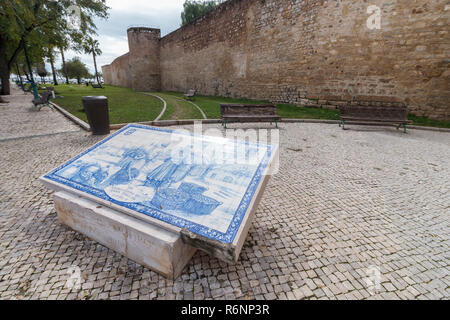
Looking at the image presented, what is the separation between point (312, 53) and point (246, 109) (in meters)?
5.33

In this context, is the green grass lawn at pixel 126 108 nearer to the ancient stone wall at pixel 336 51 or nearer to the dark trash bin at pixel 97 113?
the dark trash bin at pixel 97 113

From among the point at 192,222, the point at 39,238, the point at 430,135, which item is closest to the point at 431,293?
the point at 192,222

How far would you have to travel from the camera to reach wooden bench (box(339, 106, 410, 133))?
6578mm

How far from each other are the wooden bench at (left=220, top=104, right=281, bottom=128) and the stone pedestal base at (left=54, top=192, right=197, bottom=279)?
200 inches

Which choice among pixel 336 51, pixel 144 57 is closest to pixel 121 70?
pixel 144 57

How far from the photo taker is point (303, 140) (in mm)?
5727

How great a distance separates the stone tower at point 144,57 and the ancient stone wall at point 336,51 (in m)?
10.4

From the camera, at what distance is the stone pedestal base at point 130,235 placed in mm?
1583

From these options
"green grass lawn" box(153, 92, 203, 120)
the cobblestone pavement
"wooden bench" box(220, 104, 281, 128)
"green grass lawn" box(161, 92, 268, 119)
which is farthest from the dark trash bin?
"green grass lawn" box(161, 92, 268, 119)

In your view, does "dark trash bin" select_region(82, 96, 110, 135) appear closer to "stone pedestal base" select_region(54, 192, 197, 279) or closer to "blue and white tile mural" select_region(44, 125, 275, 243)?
"blue and white tile mural" select_region(44, 125, 275, 243)

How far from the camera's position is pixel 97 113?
545cm

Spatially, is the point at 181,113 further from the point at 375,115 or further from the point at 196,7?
the point at 196,7

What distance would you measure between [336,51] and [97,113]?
9.32 metres

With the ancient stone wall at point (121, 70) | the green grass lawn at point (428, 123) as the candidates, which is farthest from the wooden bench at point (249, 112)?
the ancient stone wall at point (121, 70)
